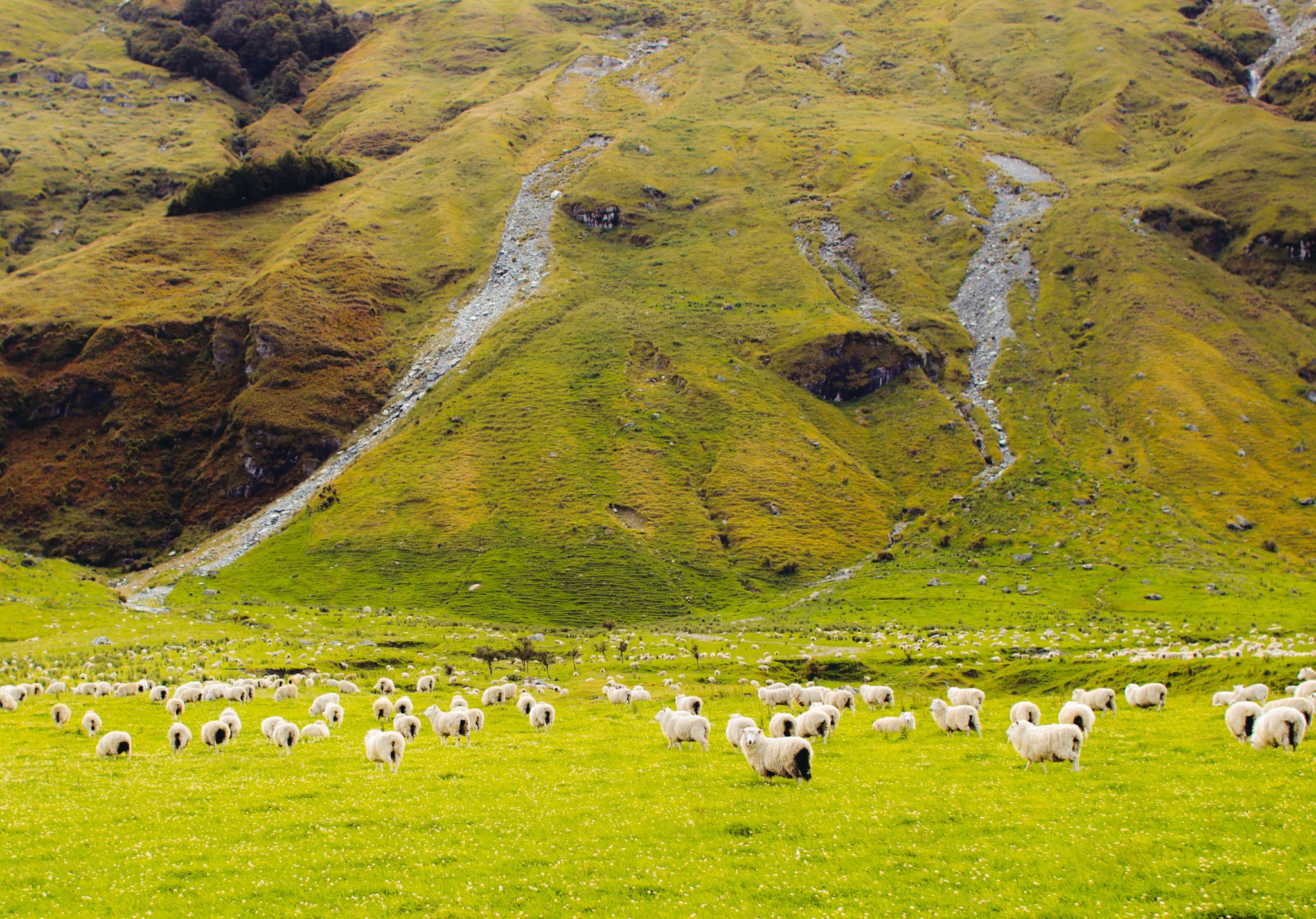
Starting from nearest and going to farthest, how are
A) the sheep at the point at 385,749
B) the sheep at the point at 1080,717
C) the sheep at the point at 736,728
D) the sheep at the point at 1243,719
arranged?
1. the sheep at the point at 1243,719
2. the sheep at the point at 1080,717
3. the sheep at the point at 385,749
4. the sheep at the point at 736,728

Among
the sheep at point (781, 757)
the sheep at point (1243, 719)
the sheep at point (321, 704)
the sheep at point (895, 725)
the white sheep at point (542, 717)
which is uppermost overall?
the sheep at point (1243, 719)

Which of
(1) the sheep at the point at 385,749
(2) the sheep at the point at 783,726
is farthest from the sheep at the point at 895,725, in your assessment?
(1) the sheep at the point at 385,749

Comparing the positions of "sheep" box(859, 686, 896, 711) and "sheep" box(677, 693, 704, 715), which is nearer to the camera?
"sheep" box(677, 693, 704, 715)

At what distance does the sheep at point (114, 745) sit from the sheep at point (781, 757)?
21073 mm

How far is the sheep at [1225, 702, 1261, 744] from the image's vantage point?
21969 millimetres

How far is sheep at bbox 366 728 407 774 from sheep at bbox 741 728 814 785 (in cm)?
1115

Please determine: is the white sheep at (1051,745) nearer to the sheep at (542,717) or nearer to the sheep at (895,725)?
the sheep at (895,725)

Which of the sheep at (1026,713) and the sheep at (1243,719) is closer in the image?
the sheep at (1243,719)

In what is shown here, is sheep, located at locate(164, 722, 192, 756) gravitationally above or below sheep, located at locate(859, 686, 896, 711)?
above

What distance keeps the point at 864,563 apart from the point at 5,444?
14126 centimetres

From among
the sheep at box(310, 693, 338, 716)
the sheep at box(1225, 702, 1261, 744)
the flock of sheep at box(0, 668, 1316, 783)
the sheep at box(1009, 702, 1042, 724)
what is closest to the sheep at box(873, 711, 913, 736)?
the flock of sheep at box(0, 668, 1316, 783)

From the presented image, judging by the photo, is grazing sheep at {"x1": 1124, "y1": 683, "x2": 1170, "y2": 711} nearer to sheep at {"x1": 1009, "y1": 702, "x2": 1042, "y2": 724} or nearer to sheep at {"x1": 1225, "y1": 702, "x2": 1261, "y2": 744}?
sheep at {"x1": 1009, "y1": 702, "x2": 1042, "y2": 724}

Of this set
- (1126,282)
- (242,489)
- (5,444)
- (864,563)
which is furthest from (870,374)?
(5,444)

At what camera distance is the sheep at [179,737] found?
27.3 metres
